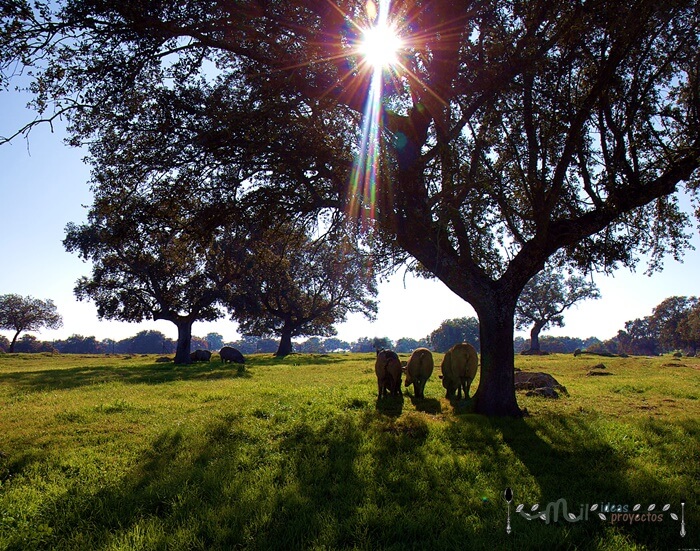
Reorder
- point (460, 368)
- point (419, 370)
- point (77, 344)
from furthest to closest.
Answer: point (77, 344)
point (419, 370)
point (460, 368)

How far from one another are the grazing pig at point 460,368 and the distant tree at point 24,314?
8654 centimetres

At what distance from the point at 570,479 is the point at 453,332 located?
116014mm

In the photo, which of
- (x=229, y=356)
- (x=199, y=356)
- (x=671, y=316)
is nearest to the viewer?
(x=229, y=356)

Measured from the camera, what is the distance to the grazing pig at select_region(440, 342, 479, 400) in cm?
1401

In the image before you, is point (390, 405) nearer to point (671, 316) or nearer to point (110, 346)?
point (671, 316)

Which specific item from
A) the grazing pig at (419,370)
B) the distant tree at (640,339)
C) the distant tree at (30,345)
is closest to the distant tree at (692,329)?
the distant tree at (640,339)

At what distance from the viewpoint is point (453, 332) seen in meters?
119

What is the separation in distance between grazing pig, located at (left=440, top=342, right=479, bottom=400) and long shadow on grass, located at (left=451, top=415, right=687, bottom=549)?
3809mm

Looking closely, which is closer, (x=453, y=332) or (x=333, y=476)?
(x=333, y=476)

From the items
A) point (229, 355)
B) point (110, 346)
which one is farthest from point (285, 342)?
point (110, 346)

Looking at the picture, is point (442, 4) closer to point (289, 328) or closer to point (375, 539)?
point (375, 539)

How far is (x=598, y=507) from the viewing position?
17.7 ft

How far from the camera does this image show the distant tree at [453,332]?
381 feet

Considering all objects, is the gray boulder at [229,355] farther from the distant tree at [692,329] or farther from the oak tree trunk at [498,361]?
the distant tree at [692,329]
